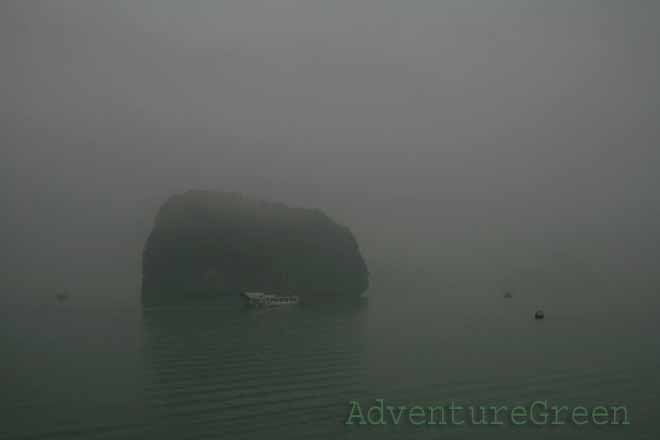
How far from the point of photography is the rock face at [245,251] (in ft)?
309

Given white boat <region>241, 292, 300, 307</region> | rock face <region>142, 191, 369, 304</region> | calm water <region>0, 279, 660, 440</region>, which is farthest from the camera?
rock face <region>142, 191, 369, 304</region>

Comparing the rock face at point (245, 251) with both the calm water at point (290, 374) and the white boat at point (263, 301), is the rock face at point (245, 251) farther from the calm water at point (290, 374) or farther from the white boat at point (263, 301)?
the calm water at point (290, 374)

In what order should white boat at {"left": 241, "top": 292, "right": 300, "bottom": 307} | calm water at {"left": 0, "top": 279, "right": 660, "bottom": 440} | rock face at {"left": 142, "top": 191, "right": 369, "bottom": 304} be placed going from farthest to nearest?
rock face at {"left": 142, "top": 191, "right": 369, "bottom": 304}
white boat at {"left": 241, "top": 292, "right": 300, "bottom": 307}
calm water at {"left": 0, "top": 279, "right": 660, "bottom": 440}

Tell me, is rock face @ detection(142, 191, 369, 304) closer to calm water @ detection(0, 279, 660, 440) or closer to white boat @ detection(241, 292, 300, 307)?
white boat @ detection(241, 292, 300, 307)

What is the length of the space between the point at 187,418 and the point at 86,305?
46975 mm

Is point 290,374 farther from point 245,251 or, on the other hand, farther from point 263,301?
point 245,251

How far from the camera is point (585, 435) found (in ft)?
46.9

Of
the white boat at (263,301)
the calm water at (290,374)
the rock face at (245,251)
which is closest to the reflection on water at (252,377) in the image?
the calm water at (290,374)

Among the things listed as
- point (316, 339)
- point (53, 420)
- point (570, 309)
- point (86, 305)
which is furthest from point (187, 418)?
point (570, 309)

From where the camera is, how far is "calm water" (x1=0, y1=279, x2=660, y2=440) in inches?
572

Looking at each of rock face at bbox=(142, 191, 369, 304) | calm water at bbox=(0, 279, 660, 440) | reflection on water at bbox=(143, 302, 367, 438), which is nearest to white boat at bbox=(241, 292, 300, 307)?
calm water at bbox=(0, 279, 660, 440)

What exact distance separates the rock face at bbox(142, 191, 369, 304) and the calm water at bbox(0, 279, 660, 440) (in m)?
51.0

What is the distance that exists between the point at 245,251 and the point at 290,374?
268 feet

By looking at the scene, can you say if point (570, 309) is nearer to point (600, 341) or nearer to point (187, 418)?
Answer: point (600, 341)
